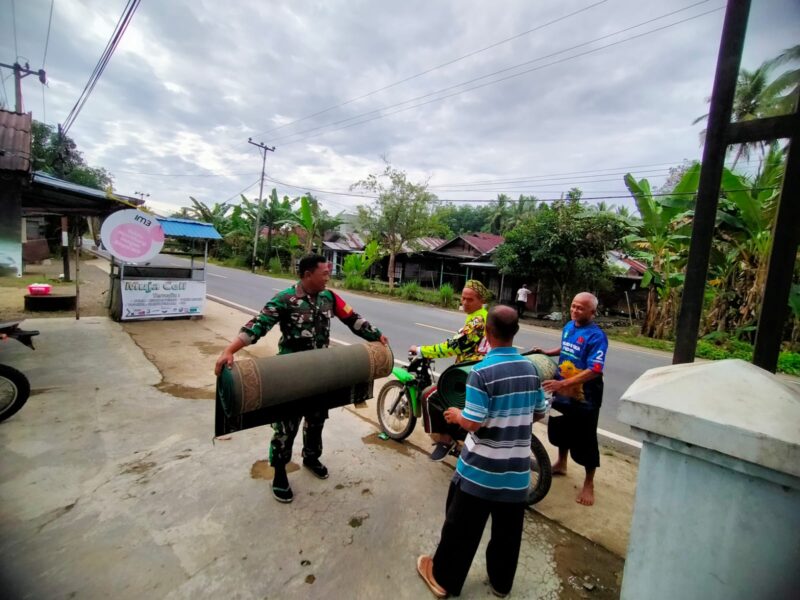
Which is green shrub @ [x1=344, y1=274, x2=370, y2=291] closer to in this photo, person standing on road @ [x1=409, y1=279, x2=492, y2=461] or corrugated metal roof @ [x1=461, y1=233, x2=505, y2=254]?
corrugated metal roof @ [x1=461, y1=233, x2=505, y2=254]

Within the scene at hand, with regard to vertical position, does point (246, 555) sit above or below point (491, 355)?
below

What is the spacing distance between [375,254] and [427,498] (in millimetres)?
19979

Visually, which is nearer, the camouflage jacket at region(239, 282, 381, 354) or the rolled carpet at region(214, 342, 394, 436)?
the rolled carpet at region(214, 342, 394, 436)

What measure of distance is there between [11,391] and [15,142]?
283 centimetres

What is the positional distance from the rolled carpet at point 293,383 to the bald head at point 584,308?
4.69 feet

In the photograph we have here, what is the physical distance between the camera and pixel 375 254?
22.3m

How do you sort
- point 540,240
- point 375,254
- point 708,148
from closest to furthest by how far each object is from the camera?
point 708,148 → point 540,240 → point 375,254

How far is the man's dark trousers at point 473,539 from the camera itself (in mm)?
1881

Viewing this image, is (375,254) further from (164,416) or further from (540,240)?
(164,416)

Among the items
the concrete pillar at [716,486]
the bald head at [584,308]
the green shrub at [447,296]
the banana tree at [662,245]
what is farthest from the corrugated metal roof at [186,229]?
the banana tree at [662,245]

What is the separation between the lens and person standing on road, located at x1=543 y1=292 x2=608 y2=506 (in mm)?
2803

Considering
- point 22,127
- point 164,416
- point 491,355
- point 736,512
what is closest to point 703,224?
point 491,355

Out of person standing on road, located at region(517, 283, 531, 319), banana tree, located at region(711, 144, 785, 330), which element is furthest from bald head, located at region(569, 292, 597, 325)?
person standing on road, located at region(517, 283, 531, 319)

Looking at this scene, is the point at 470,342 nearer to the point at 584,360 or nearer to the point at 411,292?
the point at 584,360
